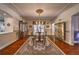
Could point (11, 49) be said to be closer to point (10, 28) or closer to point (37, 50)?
point (10, 28)

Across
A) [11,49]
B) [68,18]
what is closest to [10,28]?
[11,49]

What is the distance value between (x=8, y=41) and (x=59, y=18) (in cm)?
131

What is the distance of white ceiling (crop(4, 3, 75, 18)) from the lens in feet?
9.25

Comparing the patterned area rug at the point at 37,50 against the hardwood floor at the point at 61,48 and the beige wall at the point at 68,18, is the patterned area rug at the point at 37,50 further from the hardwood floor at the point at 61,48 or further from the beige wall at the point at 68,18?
the beige wall at the point at 68,18

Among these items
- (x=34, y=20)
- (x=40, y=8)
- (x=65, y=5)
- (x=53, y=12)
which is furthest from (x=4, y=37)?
(x=65, y=5)

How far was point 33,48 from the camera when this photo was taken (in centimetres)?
293

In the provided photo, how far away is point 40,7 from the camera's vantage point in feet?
9.41

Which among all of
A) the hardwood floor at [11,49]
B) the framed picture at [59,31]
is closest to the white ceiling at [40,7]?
the framed picture at [59,31]

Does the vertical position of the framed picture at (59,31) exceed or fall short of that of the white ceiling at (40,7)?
it falls short

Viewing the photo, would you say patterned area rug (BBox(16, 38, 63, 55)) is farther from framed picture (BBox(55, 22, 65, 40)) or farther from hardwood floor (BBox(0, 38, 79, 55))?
framed picture (BBox(55, 22, 65, 40))

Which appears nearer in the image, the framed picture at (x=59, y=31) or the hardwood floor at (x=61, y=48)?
the hardwood floor at (x=61, y=48)

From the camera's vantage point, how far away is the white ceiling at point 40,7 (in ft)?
9.25

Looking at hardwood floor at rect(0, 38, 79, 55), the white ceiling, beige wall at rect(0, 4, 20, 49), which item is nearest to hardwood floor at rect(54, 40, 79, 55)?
hardwood floor at rect(0, 38, 79, 55)
